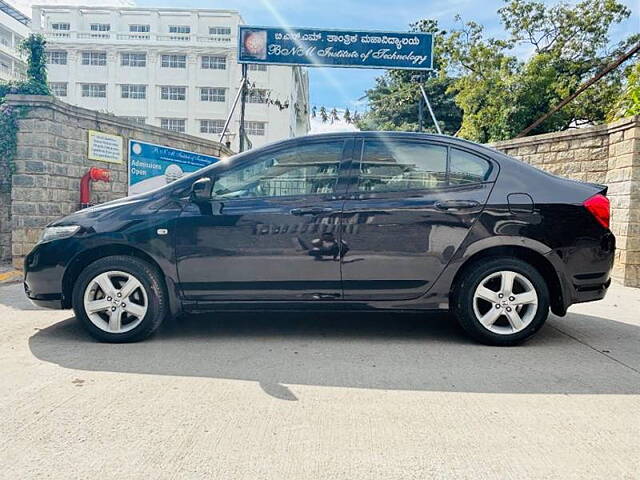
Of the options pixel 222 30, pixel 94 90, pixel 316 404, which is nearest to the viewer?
pixel 316 404

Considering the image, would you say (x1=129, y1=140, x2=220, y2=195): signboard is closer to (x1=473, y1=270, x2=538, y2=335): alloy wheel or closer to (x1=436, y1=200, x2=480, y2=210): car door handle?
(x1=436, y1=200, x2=480, y2=210): car door handle

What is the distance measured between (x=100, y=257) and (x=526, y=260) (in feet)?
11.4

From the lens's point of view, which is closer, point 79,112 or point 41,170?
point 41,170

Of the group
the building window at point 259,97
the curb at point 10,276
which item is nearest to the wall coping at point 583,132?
the curb at point 10,276

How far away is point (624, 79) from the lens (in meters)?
22.2

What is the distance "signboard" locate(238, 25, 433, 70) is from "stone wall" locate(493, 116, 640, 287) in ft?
21.7

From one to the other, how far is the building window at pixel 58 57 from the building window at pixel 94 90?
3.13 m

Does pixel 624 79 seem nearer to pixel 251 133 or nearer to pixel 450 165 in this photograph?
pixel 450 165

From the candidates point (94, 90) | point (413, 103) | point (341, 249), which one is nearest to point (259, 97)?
point (94, 90)

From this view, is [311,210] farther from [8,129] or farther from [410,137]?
[8,129]

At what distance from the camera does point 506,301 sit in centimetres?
375

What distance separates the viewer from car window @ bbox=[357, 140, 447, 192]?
3844mm

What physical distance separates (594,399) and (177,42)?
160 feet

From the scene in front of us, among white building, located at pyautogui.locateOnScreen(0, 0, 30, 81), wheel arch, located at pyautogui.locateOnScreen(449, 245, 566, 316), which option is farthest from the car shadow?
white building, located at pyautogui.locateOnScreen(0, 0, 30, 81)
